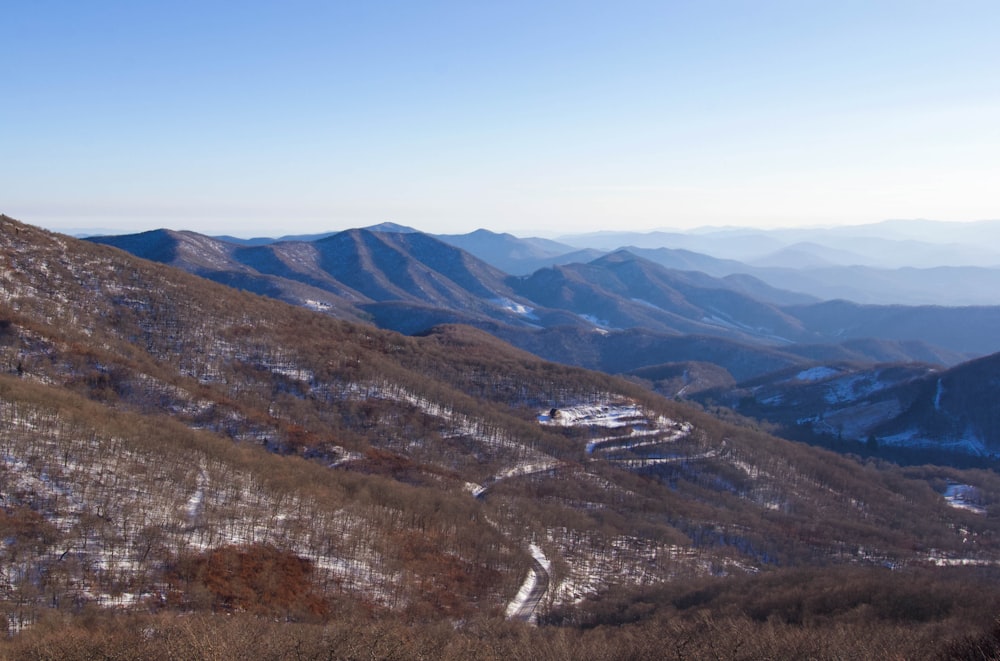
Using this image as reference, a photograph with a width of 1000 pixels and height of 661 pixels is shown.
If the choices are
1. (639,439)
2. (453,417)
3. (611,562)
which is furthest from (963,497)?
(453,417)

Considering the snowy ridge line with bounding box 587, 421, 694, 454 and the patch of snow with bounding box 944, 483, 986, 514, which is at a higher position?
the snowy ridge line with bounding box 587, 421, 694, 454

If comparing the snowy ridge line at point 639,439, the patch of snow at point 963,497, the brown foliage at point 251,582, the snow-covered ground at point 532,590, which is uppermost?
the brown foliage at point 251,582

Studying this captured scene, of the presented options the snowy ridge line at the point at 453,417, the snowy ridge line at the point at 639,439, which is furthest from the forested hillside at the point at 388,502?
the snowy ridge line at the point at 639,439

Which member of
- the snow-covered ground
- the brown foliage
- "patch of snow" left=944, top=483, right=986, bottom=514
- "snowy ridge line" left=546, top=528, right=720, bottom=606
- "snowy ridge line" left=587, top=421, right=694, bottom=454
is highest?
the brown foliage

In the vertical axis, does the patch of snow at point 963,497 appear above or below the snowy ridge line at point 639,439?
below

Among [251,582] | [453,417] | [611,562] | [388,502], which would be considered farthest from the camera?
[453,417]

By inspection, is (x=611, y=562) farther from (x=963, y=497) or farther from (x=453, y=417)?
(x=963, y=497)

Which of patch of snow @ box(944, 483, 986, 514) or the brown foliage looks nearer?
the brown foliage

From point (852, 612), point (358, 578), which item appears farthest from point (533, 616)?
point (852, 612)

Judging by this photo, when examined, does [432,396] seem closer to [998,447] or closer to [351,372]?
[351,372]

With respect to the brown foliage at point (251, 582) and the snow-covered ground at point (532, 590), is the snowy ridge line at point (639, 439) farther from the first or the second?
the brown foliage at point (251, 582)

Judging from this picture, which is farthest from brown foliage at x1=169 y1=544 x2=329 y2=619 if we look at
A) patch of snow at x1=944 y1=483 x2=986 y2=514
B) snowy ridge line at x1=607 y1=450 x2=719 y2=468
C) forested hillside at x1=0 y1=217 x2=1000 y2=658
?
patch of snow at x1=944 y1=483 x2=986 y2=514

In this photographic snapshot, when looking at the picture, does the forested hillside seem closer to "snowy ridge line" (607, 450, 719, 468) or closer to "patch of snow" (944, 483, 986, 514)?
"snowy ridge line" (607, 450, 719, 468)
